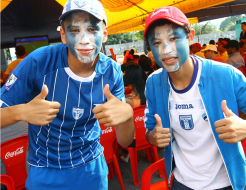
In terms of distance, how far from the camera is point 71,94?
4.95 feet

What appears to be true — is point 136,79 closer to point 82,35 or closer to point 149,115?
point 149,115

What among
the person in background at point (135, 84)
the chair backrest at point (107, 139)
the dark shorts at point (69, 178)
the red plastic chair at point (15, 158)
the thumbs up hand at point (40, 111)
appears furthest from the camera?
the person in background at point (135, 84)

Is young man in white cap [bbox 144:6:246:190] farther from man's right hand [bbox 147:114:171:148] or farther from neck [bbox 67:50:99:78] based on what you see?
neck [bbox 67:50:99:78]

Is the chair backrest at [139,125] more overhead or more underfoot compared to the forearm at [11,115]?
more underfoot

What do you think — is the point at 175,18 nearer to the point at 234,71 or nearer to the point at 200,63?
the point at 200,63

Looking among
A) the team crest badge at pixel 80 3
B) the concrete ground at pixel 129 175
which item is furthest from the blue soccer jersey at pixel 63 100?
the concrete ground at pixel 129 175

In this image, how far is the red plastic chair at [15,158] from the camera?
1.98m

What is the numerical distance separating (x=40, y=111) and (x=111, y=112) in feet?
1.30

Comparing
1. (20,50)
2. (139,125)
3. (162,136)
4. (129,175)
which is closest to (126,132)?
(162,136)

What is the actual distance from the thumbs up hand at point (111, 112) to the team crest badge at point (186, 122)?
41 centimetres

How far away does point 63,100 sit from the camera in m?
1.50

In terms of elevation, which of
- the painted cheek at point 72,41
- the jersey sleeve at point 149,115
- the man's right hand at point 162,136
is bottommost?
the man's right hand at point 162,136

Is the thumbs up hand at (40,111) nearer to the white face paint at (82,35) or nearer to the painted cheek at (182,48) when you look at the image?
the white face paint at (82,35)

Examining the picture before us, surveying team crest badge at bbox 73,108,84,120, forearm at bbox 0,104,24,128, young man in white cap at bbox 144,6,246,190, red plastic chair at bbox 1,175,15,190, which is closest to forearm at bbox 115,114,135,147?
young man in white cap at bbox 144,6,246,190
